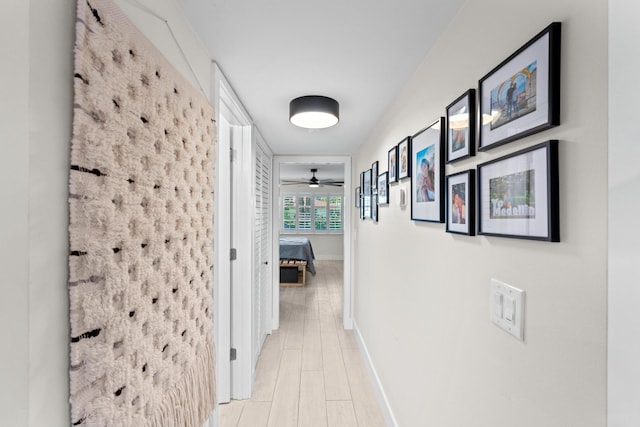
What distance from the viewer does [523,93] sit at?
0.77 m

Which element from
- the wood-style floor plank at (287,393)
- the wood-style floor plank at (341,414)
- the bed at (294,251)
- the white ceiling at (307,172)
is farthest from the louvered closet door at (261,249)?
the white ceiling at (307,172)

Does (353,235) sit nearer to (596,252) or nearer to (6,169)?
(596,252)

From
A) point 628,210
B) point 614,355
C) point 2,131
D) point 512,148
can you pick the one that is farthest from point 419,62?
point 2,131

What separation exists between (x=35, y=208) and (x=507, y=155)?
1080 millimetres

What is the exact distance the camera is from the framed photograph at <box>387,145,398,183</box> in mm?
1958

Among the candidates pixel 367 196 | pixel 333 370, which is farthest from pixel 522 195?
pixel 333 370

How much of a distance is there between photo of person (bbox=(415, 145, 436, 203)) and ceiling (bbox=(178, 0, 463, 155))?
1.57 feet

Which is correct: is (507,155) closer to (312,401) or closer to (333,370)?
(312,401)

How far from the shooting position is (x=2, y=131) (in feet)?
1.59

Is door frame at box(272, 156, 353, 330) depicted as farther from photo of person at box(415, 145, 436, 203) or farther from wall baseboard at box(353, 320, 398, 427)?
photo of person at box(415, 145, 436, 203)

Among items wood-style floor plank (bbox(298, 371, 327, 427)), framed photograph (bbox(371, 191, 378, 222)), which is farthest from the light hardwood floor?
framed photograph (bbox(371, 191, 378, 222))

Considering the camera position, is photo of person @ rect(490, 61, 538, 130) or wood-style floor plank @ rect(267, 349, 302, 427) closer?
photo of person @ rect(490, 61, 538, 130)

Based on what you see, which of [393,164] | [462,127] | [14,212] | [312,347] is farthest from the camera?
[312,347]

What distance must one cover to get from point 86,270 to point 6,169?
0.24 meters
